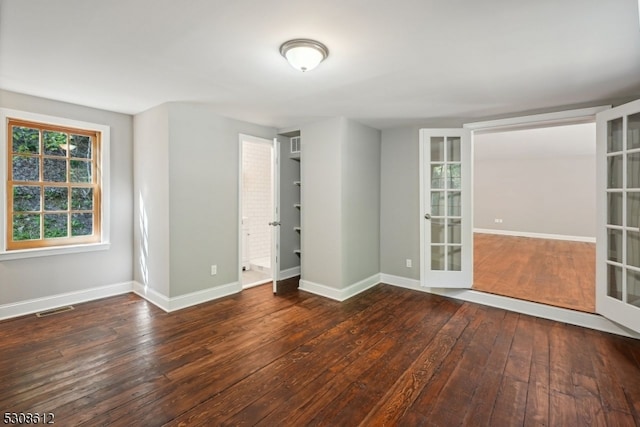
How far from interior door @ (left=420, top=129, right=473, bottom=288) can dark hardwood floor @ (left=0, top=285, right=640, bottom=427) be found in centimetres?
66

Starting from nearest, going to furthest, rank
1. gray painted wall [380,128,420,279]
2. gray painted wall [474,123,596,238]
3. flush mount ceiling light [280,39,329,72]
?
1. flush mount ceiling light [280,39,329,72]
2. gray painted wall [380,128,420,279]
3. gray painted wall [474,123,596,238]

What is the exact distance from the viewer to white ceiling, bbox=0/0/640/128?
1.69 m

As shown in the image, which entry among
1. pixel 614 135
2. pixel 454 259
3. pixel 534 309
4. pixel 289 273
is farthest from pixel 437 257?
pixel 289 273

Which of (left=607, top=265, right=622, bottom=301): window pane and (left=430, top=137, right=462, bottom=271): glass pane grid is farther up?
(left=430, top=137, right=462, bottom=271): glass pane grid

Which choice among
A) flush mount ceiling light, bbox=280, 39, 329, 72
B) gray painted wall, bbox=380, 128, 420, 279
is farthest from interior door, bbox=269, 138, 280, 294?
flush mount ceiling light, bbox=280, 39, 329, 72

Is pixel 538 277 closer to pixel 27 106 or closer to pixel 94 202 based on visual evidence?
pixel 94 202

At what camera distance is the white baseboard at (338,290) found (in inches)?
156

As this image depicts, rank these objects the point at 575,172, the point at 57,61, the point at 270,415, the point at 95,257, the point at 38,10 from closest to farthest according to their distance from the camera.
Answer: the point at 38,10 → the point at 270,415 → the point at 57,61 → the point at 95,257 → the point at 575,172

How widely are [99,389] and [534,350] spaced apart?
3.44 metres

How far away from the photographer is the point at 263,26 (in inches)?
72.9

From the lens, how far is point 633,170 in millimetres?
2830

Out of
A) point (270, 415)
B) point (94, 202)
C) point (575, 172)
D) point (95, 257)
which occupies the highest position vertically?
point (575, 172)

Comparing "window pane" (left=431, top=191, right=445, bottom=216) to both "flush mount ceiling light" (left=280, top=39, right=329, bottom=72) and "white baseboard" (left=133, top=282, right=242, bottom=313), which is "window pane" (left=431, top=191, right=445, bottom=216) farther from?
"white baseboard" (left=133, top=282, right=242, bottom=313)

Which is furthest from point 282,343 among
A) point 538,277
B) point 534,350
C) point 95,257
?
point 538,277
